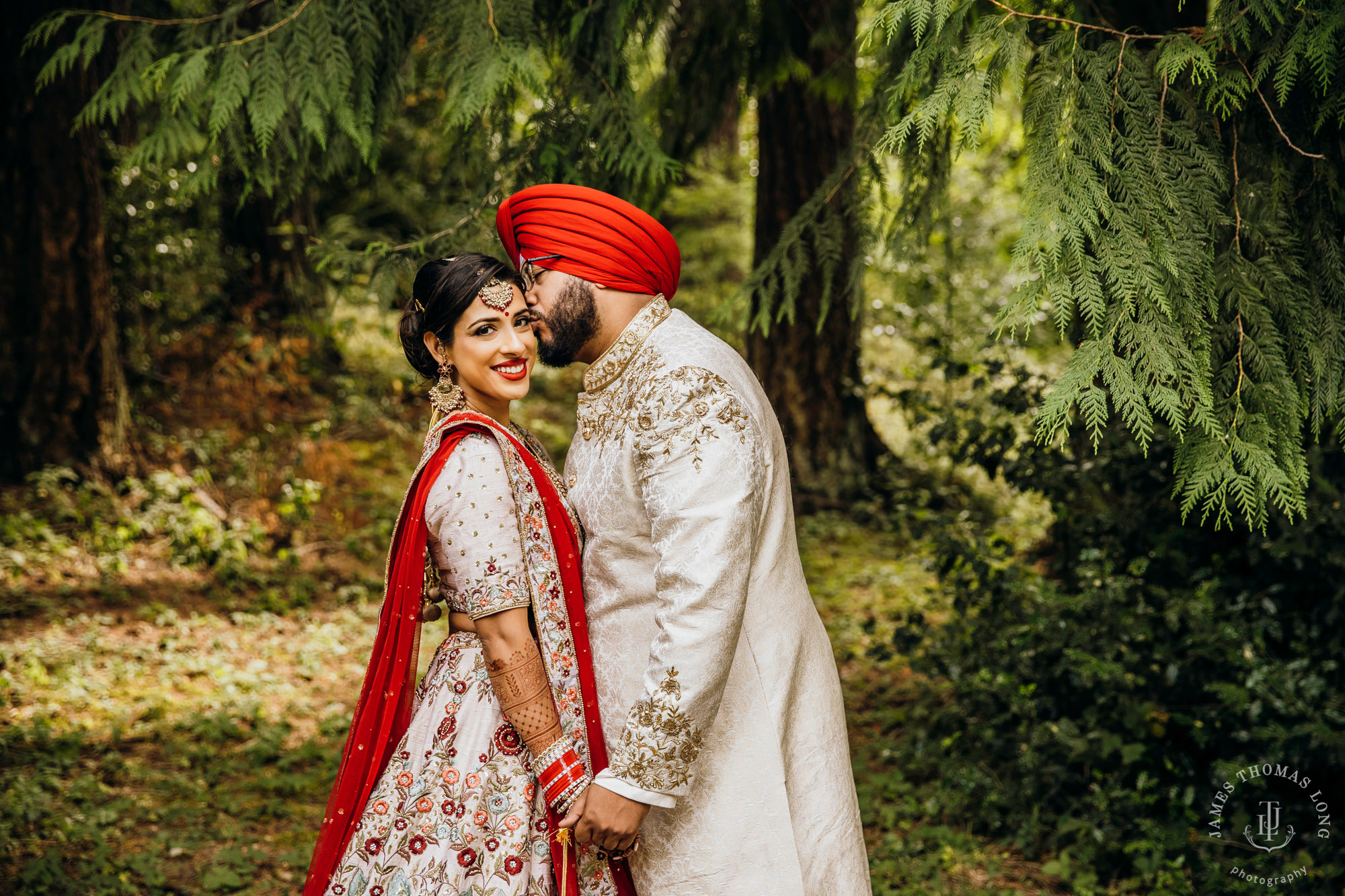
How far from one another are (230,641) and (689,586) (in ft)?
15.9

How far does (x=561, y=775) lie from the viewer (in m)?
2.02

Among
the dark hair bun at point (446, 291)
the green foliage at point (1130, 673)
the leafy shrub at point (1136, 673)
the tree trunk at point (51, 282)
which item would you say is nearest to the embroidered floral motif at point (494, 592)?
the dark hair bun at point (446, 291)

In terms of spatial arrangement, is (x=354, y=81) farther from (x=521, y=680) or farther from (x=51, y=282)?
(x=51, y=282)

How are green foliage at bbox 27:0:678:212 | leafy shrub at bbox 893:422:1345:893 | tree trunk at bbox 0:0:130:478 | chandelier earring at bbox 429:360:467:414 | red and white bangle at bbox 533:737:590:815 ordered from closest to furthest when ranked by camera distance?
red and white bangle at bbox 533:737:590:815, chandelier earring at bbox 429:360:467:414, green foliage at bbox 27:0:678:212, leafy shrub at bbox 893:422:1345:893, tree trunk at bbox 0:0:130:478

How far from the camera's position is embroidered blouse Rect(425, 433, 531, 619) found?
2.07 metres

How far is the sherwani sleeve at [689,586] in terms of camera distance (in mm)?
1890

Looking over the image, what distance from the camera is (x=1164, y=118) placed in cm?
219

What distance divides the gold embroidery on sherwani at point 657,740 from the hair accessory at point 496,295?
89 cm

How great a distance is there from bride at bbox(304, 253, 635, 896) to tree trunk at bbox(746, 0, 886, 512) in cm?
435

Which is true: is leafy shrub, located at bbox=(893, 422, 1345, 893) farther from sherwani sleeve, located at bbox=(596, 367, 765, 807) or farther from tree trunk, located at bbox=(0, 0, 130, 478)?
tree trunk, located at bbox=(0, 0, 130, 478)

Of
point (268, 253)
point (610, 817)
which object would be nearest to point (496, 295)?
point (610, 817)

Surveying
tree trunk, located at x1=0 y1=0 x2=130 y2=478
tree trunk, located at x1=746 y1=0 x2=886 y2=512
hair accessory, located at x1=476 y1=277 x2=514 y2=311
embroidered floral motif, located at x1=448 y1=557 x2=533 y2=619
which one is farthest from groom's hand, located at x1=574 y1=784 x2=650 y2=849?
tree trunk, located at x1=0 y1=0 x2=130 y2=478

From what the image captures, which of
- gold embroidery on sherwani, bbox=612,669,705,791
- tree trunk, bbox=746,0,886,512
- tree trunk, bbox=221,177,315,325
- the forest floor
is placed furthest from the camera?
tree trunk, bbox=221,177,315,325

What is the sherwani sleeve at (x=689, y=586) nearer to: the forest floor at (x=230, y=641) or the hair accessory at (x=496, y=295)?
the hair accessory at (x=496, y=295)
